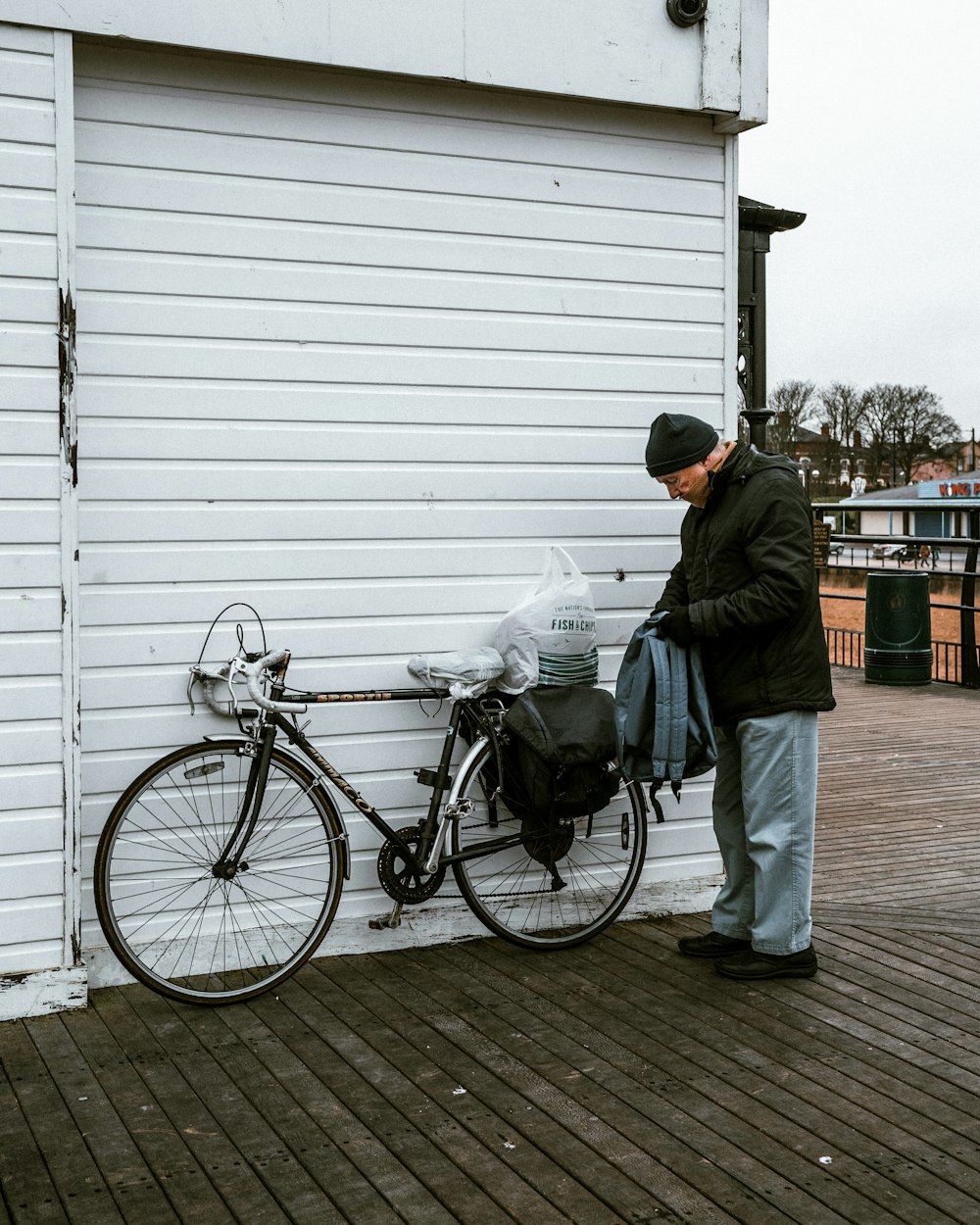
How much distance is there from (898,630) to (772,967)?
8404 millimetres

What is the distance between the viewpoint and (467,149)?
520 centimetres

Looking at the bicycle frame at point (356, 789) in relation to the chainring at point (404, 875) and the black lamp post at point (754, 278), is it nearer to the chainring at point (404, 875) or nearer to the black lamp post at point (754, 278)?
the chainring at point (404, 875)

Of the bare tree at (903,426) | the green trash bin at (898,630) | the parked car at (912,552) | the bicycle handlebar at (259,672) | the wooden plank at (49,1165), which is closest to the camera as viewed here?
the wooden plank at (49,1165)

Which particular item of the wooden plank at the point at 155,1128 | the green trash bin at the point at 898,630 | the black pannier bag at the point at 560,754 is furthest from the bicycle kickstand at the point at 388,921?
the green trash bin at the point at 898,630

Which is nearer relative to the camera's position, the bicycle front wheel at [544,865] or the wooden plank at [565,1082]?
the wooden plank at [565,1082]

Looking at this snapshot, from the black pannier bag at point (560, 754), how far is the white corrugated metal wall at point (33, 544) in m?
1.56

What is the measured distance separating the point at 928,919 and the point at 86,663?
11.3ft

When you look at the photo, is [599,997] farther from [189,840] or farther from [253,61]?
[253,61]

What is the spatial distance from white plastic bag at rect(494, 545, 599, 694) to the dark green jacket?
18.6 inches

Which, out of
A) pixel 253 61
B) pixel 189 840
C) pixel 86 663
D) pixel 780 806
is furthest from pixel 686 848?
pixel 253 61

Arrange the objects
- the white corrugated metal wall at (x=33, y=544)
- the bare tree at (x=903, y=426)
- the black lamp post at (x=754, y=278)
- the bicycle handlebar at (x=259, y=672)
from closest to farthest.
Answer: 1. the white corrugated metal wall at (x=33, y=544)
2. the bicycle handlebar at (x=259, y=672)
3. the black lamp post at (x=754, y=278)
4. the bare tree at (x=903, y=426)

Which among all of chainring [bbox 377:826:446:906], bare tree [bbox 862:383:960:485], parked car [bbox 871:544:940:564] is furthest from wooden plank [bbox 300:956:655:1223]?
bare tree [bbox 862:383:960:485]

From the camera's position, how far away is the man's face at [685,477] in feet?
15.8

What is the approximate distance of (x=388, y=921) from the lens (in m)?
5.10
